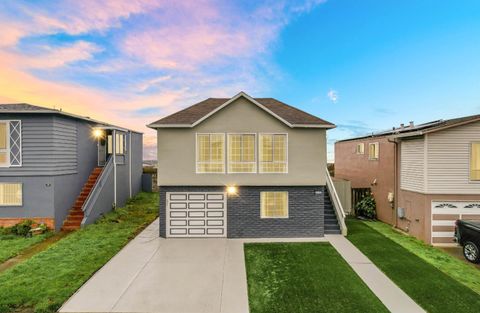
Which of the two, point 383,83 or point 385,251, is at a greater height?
point 383,83

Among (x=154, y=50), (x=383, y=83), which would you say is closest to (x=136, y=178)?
(x=154, y=50)

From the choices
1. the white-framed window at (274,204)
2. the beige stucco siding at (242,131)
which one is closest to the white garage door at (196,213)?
the beige stucco siding at (242,131)

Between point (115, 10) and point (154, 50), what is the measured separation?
3.41m

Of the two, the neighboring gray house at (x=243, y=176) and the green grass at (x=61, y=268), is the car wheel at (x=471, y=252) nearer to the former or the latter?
the neighboring gray house at (x=243, y=176)

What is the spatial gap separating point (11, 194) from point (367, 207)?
2115 centimetres

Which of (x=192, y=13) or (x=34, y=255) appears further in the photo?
(x=192, y=13)

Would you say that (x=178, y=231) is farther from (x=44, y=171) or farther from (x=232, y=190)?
(x=44, y=171)

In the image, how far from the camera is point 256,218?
12.1 meters

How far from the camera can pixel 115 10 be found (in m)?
15.0

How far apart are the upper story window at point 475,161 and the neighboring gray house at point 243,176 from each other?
21.5 ft

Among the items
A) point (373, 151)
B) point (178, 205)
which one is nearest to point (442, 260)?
point (373, 151)

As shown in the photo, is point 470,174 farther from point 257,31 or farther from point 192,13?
point 192,13

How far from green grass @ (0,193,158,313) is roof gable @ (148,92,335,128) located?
19.9ft

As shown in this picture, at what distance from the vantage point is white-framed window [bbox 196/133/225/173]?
39.7 feet
